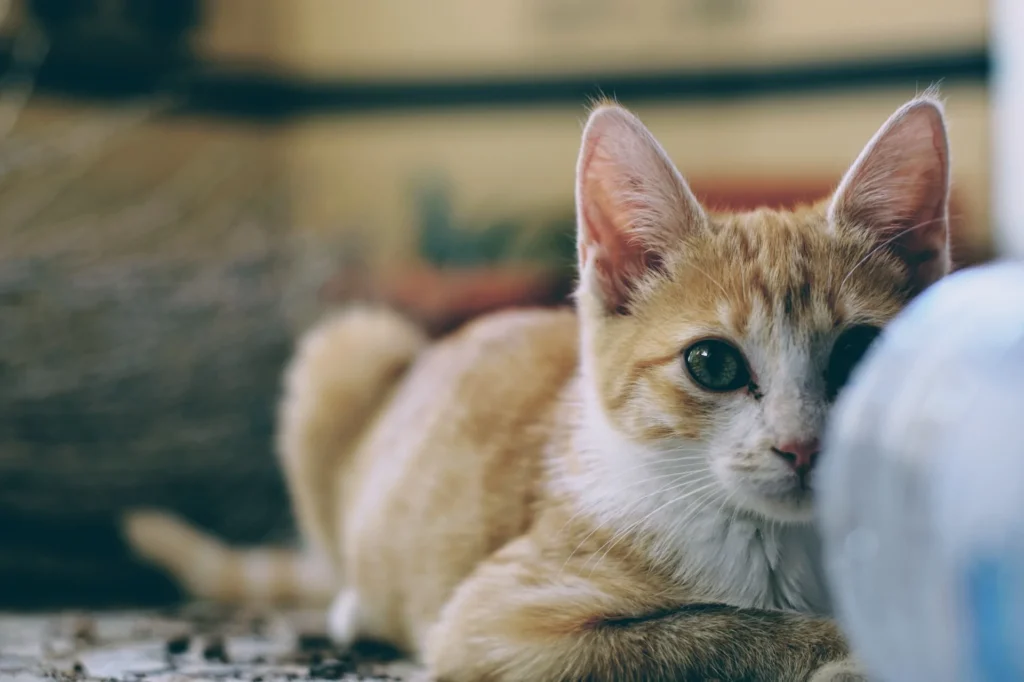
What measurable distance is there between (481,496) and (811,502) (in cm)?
43

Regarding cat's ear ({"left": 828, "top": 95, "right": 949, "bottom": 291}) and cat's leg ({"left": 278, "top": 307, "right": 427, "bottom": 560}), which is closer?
cat's ear ({"left": 828, "top": 95, "right": 949, "bottom": 291})

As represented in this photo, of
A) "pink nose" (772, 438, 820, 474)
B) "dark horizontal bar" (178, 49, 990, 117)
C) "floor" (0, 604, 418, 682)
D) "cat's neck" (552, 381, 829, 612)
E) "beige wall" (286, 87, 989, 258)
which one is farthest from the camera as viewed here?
"dark horizontal bar" (178, 49, 990, 117)

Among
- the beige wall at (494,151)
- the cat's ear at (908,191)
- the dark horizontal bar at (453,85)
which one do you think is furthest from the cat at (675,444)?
the dark horizontal bar at (453,85)

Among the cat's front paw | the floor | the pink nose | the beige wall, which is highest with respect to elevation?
the beige wall

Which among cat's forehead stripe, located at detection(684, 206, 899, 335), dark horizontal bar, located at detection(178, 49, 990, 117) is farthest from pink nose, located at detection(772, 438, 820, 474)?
dark horizontal bar, located at detection(178, 49, 990, 117)

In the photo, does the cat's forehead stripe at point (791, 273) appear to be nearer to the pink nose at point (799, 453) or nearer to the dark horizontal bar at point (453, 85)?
the pink nose at point (799, 453)

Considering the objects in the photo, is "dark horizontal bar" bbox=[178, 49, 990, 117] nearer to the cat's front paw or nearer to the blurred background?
the blurred background

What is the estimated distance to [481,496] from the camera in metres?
1.11

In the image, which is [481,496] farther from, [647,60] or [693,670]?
[647,60]

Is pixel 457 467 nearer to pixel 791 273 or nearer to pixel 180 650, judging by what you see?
pixel 180 650

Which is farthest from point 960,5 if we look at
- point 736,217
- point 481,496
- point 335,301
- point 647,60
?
point 481,496

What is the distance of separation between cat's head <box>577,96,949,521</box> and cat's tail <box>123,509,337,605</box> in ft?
2.63

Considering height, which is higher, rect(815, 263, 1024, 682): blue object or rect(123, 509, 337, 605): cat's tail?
rect(815, 263, 1024, 682): blue object

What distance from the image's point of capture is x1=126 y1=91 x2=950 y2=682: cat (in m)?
0.79
